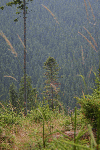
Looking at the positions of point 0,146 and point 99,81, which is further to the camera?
point 0,146

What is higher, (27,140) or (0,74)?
(0,74)

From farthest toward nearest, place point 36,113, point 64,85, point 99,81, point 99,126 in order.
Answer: point 64,85, point 36,113, point 99,81, point 99,126

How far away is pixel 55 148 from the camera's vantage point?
169 cm

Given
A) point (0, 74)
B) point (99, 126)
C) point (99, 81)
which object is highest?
point (0, 74)

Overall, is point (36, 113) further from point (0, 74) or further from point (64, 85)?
point (0, 74)

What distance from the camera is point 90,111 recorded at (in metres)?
2.15

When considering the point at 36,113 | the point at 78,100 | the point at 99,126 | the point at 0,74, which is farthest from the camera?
the point at 0,74

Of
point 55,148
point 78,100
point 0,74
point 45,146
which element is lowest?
point 45,146

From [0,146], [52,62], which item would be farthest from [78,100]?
[52,62]

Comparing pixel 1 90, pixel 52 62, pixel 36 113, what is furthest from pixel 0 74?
pixel 36 113

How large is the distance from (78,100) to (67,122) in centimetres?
80

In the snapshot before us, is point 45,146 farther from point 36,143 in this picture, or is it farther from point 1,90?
point 1,90

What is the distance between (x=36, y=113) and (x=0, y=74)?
617 ft

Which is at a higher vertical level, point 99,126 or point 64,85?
point 64,85
